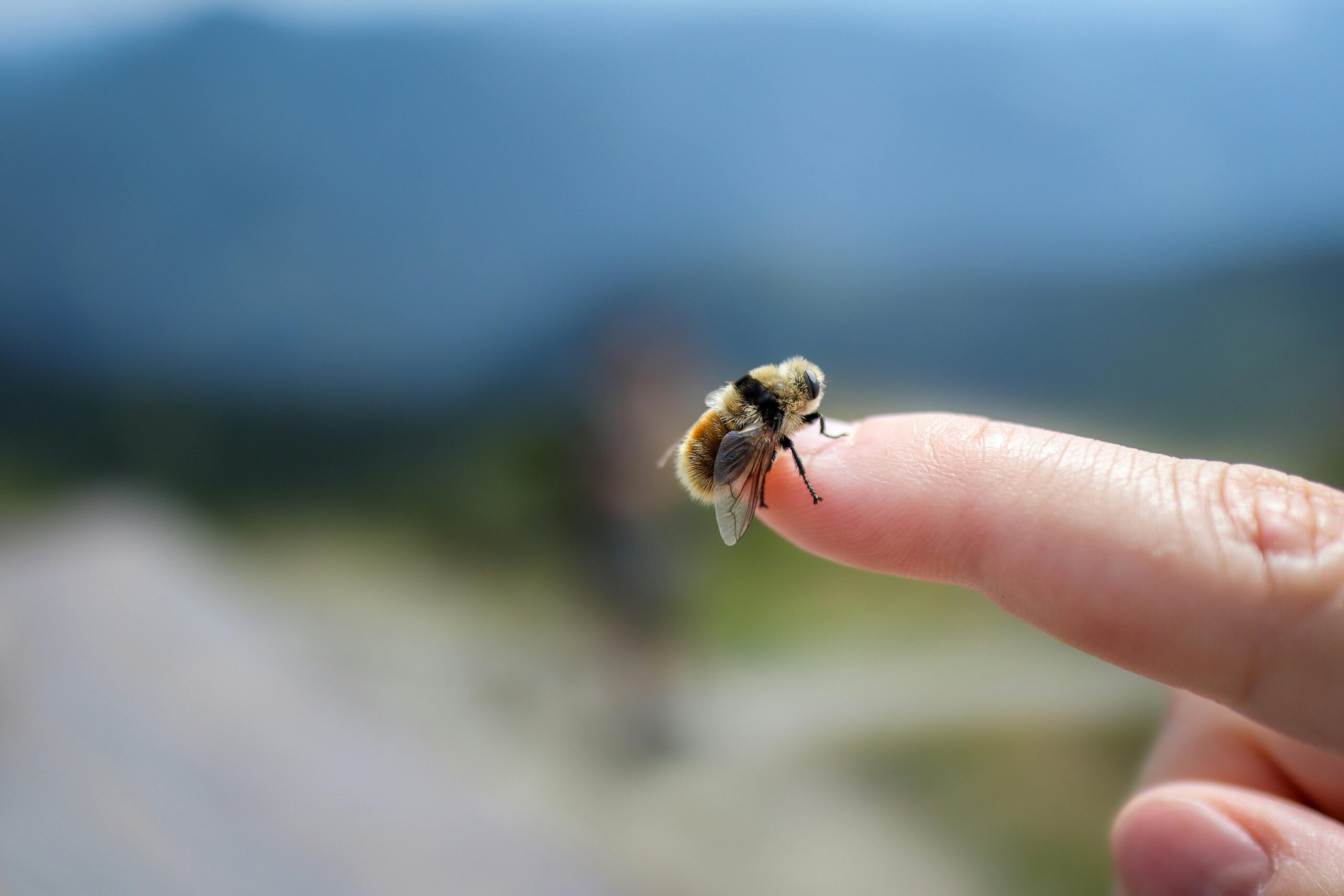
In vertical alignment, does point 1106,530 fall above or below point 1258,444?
below

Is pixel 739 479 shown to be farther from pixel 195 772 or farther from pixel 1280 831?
pixel 195 772

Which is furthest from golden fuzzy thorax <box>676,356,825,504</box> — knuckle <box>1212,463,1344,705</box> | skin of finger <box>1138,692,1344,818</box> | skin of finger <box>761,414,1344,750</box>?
skin of finger <box>1138,692,1344,818</box>

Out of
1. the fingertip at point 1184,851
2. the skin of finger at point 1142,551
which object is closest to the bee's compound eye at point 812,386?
the skin of finger at point 1142,551

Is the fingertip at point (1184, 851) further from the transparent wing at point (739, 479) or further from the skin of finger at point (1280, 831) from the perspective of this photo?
the transparent wing at point (739, 479)

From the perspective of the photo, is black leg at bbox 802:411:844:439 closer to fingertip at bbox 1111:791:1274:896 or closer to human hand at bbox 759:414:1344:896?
human hand at bbox 759:414:1344:896

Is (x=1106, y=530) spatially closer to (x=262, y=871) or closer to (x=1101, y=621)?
(x=1101, y=621)

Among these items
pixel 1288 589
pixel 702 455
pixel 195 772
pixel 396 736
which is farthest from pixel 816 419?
pixel 396 736

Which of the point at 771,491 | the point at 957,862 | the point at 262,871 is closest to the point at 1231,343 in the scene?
the point at 957,862
